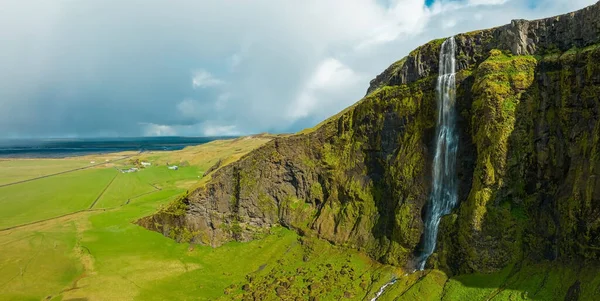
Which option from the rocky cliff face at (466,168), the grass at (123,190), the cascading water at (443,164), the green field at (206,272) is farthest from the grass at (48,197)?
the cascading water at (443,164)

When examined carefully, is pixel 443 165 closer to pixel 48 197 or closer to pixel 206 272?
pixel 206 272

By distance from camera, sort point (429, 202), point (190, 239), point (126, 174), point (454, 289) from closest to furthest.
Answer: point (454, 289) → point (429, 202) → point (190, 239) → point (126, 174)

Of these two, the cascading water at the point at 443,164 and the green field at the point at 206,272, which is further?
the cascading water at the point at 443,164

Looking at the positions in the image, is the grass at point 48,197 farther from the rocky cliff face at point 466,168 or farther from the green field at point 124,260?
the rocky cliff face at point 466,168

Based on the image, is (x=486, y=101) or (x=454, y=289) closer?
(x=454, y=289)

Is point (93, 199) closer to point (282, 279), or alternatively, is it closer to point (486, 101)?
point (282, 279)

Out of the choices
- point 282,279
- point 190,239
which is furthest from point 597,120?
point 190,239
